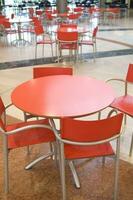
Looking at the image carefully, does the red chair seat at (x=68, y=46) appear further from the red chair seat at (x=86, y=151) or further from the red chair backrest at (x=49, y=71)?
the red chair seat at (x=86, y=151)

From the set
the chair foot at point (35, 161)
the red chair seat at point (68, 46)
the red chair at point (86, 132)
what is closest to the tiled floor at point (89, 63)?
the red chair seat at point (68, 46)

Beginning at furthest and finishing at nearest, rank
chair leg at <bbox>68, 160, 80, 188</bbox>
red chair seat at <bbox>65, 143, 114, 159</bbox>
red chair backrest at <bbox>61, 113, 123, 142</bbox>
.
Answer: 1. chair leg at <bbox>68, 160, 80, 188</bbox>
2. red chair seat at <bbox>65, 143, 114, 159</bbox>
3. red chair backrest at <bbox>61, 113, 123, 142</bbox>

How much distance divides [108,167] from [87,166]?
0.20m

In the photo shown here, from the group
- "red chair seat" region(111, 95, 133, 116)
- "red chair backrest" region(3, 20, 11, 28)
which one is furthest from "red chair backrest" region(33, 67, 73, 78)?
"red chair backrest" region(3, 20, 11, 28)

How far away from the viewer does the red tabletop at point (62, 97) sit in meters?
2.06

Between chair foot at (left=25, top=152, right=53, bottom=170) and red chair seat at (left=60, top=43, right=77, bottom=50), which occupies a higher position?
red chair seat at (left=60, top=43, right=77, bottom=50)

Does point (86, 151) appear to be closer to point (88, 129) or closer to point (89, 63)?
point (88, 129)

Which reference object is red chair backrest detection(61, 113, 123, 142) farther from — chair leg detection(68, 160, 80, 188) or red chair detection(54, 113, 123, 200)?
chair leg detection(68, 160, 80, 188)

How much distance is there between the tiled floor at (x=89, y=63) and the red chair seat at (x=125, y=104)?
0.49 m

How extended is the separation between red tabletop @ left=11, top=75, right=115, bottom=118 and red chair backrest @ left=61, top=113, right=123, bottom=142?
175mm

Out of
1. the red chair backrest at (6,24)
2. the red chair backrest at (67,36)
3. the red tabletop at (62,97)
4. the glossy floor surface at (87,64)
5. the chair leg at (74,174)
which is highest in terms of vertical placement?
the red chair backrest at (6,24)

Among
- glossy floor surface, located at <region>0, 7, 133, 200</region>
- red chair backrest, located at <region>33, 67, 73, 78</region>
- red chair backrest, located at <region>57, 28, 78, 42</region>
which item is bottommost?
glossy floor surface, located at <region>0, 7, 133, 200</region>

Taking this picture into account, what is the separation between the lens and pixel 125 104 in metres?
2.88

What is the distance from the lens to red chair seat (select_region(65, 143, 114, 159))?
198cm
